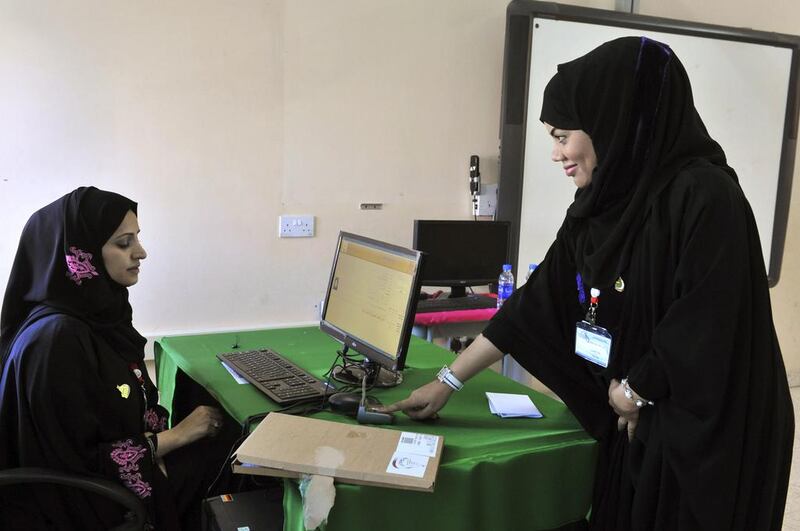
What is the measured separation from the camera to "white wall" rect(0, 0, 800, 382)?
8.63 feet

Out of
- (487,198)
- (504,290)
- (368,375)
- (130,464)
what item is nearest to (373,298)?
(368,375)

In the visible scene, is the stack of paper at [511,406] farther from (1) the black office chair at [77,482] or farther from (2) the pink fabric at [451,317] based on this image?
(2) the pink fabric at [451,317]

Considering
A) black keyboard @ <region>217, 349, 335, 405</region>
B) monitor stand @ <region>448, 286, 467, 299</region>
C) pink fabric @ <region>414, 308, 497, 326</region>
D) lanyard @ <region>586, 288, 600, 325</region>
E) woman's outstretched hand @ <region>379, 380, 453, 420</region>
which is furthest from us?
monitor stand @ <region>448, 286, 467, 299</region>

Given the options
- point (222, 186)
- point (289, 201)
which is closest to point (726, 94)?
point (289, 201)

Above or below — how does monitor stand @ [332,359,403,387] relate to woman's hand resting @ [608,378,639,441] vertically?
below

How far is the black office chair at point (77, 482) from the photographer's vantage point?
1319mm

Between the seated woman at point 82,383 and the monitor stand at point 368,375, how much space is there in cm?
34

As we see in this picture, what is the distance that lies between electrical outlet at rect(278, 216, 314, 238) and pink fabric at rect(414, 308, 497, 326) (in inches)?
27.6

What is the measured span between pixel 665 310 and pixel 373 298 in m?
0.74

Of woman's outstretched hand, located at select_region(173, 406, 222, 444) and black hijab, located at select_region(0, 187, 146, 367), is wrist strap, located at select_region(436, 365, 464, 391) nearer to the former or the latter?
woman's outstretched hand, located at select_region(173, 406, 222, 444)

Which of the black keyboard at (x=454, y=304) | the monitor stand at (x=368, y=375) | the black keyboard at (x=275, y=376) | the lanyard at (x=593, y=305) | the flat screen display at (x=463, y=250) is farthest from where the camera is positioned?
the flat screen display at (x=463, y=250)

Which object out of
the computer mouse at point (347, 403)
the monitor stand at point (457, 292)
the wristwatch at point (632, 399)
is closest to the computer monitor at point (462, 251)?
Answer: the monitor stand at point (457, 292)

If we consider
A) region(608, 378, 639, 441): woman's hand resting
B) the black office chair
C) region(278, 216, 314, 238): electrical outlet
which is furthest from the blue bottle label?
the black office chair

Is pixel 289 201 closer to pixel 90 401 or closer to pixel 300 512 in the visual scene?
pixel 90 401
